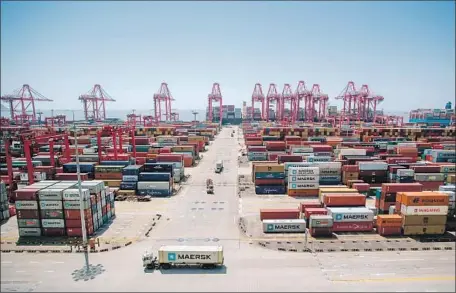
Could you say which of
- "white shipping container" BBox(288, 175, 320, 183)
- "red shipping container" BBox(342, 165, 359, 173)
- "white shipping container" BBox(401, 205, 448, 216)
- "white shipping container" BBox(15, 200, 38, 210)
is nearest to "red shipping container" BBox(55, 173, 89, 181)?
"white shipping container" BBox(15, 200, 38, 210)

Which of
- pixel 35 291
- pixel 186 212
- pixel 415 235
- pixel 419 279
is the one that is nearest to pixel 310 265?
pixel 419 279

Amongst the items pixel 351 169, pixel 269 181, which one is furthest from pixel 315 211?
pixel 351 169

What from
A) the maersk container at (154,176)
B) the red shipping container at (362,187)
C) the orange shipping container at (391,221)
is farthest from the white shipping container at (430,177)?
the maersk container at (154,176)

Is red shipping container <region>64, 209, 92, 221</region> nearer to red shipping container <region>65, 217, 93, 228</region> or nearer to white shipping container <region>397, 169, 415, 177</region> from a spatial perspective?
red shipping container <region>65, 217, 93, 228</region>

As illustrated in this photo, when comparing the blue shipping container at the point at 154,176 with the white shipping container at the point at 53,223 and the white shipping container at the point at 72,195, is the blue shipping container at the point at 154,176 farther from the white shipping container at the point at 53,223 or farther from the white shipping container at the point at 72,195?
the white shipping container at the point at 53,223

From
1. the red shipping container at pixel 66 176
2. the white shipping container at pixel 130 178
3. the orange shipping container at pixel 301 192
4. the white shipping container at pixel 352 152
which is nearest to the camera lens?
the red shipping container at pixel 66 176

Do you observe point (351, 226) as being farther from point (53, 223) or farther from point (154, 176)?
point (53, 223)

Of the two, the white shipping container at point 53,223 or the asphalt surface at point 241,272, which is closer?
the asphalt surface at point 241,272
